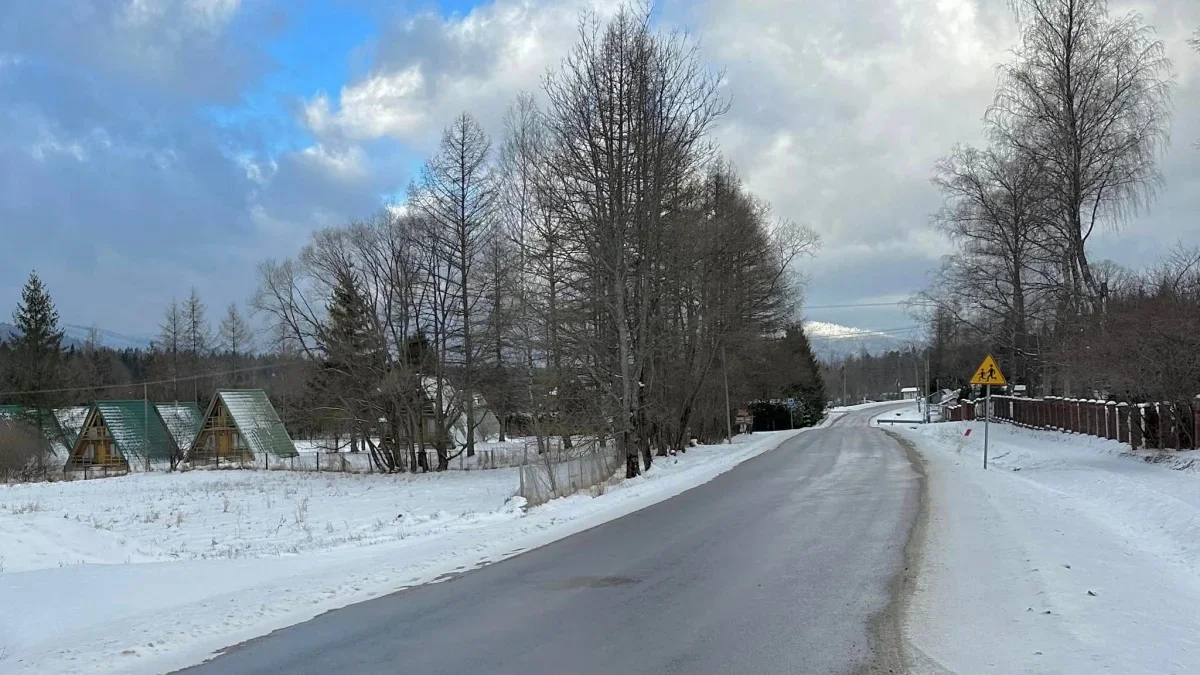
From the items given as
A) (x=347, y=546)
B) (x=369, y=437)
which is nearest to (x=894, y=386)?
(x=369, y=437)

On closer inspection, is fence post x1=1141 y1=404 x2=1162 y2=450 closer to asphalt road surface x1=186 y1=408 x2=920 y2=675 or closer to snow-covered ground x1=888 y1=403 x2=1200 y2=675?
snow-covered ground x1=888 y1=403 x2=1200 y2=675

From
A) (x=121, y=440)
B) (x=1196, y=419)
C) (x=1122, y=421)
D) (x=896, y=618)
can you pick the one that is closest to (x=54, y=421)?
(x=121, y=440)

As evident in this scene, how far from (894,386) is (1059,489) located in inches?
7035

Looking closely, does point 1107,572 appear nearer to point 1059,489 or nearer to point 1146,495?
point 1146,495

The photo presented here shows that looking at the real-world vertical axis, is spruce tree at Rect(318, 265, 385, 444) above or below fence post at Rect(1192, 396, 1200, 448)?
above

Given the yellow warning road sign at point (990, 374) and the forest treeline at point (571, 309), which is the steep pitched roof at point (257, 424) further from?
the yellow warning road sign at point (990, 374)

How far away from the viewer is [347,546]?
45.6ft

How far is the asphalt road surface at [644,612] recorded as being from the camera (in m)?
6.31

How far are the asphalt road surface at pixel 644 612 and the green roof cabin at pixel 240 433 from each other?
52412 mm

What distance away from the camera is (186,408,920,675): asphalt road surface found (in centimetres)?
631

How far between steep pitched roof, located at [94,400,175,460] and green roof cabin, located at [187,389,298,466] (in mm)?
2382

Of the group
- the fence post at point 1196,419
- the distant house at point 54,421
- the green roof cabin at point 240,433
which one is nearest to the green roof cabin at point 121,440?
the distant house at point 54,421

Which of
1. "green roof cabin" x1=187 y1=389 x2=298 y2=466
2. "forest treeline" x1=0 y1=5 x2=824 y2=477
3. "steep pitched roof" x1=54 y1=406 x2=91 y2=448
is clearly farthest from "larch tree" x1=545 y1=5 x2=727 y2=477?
"steep pitched roof" x1=54 y1=406 x2=91 y2=448

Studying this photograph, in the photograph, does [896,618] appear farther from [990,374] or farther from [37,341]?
[37,341]
